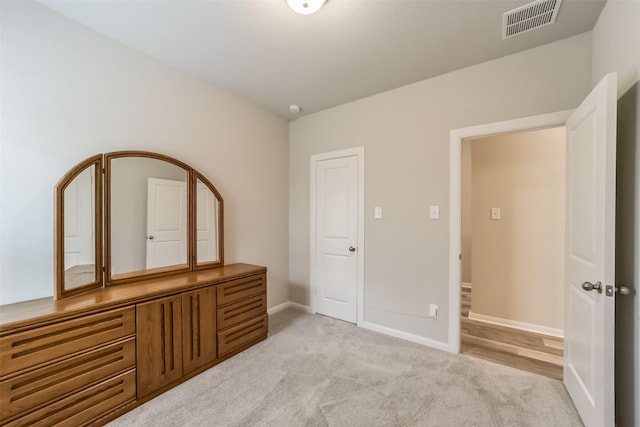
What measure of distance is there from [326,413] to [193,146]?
249 centimetres

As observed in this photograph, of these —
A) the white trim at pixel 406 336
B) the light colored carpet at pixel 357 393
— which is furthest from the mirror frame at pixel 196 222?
the white trim at pixel 406 336

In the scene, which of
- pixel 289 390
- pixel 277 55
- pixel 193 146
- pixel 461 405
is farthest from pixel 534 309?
pixel 193 146

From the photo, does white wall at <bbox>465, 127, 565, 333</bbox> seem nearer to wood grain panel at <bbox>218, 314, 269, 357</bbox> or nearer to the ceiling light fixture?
the ceiling light fixture

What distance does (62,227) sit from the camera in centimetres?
163

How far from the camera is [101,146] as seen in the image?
1.95 m

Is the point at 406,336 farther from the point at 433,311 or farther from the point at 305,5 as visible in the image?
the point at 305,5

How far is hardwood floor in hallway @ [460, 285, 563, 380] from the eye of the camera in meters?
2.18

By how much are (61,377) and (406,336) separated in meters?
2.64

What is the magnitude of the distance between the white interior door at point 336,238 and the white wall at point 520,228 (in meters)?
1.52

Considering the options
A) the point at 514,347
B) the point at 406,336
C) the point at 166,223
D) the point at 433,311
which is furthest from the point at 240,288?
the point at 514,347

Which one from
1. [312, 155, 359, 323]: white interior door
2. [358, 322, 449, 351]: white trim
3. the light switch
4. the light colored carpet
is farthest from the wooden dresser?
the light switch

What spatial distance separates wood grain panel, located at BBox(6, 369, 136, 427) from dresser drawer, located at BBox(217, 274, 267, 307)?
0.75 metres

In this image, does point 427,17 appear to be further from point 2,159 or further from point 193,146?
point 2,159

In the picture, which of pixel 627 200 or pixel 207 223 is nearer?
pixel 627 200
